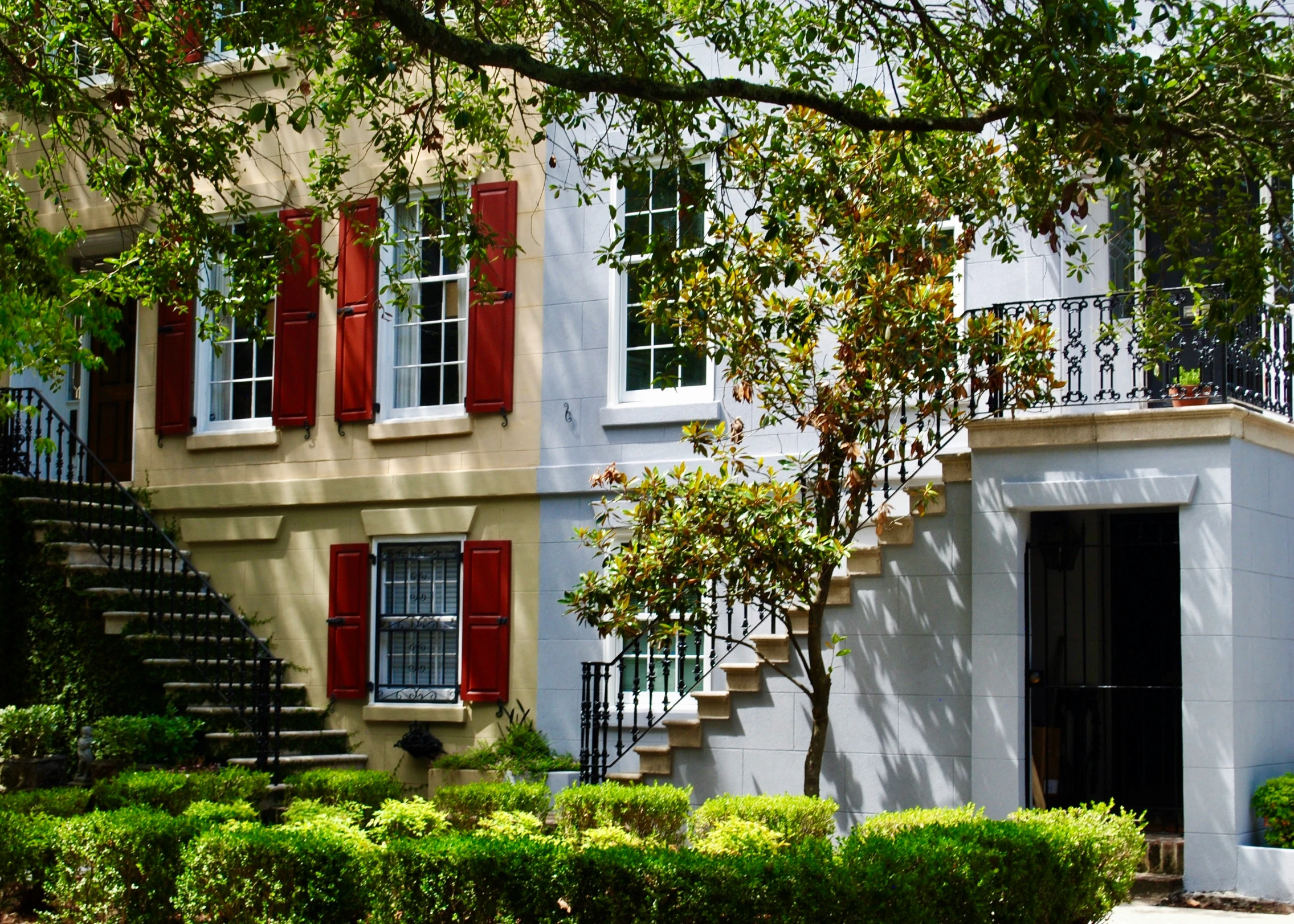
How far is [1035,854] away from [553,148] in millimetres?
8541

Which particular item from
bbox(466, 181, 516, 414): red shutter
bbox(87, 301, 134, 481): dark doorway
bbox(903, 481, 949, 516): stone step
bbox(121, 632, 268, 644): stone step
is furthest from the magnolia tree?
bbox(87, 301, 134, 481): dark doorway

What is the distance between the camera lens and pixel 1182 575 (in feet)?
34.0

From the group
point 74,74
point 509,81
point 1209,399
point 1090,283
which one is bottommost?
point 1209,399

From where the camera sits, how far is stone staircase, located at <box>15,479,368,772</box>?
1374 centimetres

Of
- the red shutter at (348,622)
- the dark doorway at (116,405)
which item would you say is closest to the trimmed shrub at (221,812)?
the red shutter at (348,622)

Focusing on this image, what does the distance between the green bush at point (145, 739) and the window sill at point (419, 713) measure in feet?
5.60

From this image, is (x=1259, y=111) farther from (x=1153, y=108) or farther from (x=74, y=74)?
(x=74, y=74)

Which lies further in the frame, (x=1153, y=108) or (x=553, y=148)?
(x=553, y=148)

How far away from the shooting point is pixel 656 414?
525 inches

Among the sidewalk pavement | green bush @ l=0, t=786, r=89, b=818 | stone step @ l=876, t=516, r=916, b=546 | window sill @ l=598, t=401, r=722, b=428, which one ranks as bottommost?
the sidewalk pavement

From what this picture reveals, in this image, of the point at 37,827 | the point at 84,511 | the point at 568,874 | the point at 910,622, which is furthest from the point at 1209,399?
the point at 84,511

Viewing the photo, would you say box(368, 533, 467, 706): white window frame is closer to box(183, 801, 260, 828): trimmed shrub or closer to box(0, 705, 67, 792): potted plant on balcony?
box(0, 705, 67, 792): potted plant on balcony

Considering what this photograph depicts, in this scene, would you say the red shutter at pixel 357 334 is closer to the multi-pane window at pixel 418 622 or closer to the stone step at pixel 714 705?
the multi-pane window at pixel 418 622

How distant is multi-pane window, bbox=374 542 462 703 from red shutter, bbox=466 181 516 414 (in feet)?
4.72
